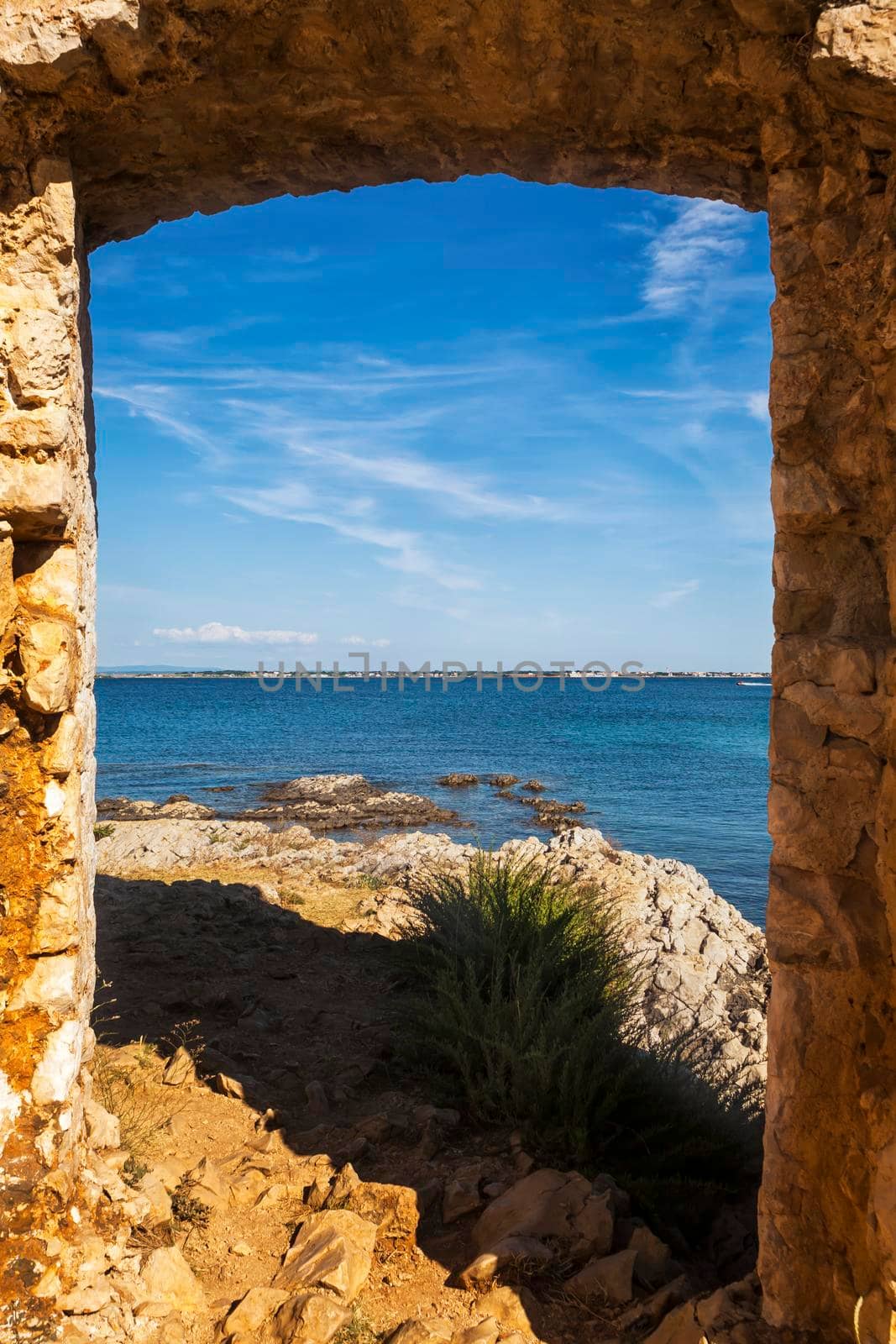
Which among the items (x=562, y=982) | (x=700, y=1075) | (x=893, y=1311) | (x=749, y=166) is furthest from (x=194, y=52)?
(x=700, y=1075)

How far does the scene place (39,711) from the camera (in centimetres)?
286

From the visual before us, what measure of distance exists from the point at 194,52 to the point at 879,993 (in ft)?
12.4

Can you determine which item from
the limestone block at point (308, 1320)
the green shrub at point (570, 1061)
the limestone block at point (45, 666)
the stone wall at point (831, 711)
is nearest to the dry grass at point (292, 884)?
the green shrub at point (570, 1061)

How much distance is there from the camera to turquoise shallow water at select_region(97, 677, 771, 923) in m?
19.6

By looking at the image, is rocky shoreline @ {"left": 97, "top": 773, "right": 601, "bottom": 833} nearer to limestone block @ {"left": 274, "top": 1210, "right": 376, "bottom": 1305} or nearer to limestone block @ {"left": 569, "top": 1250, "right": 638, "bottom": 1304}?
limestone block @ {"left": 274, "top": 1210, "right": 376, "bottom": 1305}

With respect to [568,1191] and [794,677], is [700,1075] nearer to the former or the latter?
[568,1191]

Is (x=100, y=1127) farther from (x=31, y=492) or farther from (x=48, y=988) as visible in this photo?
(x=31, y=492)

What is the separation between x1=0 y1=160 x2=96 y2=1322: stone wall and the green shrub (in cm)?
212

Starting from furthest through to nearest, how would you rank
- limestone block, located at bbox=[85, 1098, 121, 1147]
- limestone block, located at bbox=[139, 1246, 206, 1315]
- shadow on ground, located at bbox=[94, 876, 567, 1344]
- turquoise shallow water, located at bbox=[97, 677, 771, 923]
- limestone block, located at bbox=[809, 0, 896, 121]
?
turquoise shallow water, located at bbox=[97, 677, 771, 923], shadow on ground, located at bbox=[94, 876, 567, 1344], limestone block, located at bbox=[85, 1098, 121, 1147], limestone block, located at bbox=[139, 1246, 206, 1315], limestone block, located at bbox=[809, 0, 896, 121]

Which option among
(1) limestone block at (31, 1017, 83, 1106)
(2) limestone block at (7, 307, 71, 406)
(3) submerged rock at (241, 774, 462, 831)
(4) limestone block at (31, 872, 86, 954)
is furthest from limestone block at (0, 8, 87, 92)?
(3) submerged rock at (241, 774, 462, 831)

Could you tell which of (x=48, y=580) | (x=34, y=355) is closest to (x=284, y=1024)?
(x=48, y=580)

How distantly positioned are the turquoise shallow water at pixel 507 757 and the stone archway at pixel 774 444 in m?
10.1

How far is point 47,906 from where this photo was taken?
9.43ft

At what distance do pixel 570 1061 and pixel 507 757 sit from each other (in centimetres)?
3311
